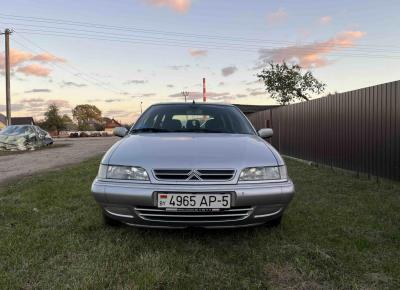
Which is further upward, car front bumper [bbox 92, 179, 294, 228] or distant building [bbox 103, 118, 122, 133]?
car front bumper [bbox 92, 179, 294, 228]

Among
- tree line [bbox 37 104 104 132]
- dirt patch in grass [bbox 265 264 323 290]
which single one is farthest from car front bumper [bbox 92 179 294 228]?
tree line [bbox 37 104 104 132]

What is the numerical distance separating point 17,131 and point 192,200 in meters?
18.9

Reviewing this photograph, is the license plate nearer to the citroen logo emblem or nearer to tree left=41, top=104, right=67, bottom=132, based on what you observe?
the citroen logo emblem

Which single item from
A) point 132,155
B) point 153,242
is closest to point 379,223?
point 153,242

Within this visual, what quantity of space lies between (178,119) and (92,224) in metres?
1.56

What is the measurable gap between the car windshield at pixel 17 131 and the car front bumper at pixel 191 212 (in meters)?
18.0

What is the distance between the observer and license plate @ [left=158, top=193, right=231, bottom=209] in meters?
3.17

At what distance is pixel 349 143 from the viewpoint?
8648mm

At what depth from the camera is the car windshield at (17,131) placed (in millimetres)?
19430

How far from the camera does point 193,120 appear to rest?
468 cm

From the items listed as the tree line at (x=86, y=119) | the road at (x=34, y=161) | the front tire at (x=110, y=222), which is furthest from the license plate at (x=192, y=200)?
the tree line at (x=86, y=119)

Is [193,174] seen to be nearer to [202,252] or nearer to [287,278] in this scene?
[202,252]

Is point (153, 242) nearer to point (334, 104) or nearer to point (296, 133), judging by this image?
point (334, 104)

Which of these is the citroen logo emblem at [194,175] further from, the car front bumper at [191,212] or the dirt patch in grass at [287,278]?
the dirt patch in grass at [287,278]
